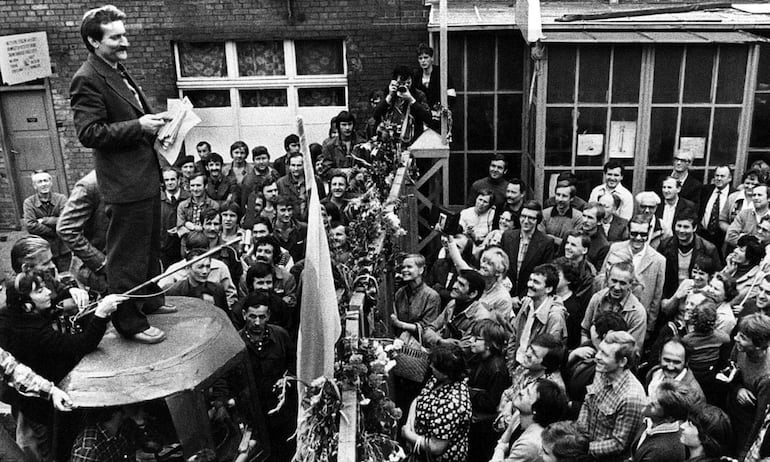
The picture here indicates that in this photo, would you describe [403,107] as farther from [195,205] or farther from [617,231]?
[617,231]

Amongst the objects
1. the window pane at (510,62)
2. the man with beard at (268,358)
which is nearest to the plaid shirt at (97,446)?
the man with beard at (268,358)

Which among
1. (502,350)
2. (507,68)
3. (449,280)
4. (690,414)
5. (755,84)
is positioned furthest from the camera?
(507,68)

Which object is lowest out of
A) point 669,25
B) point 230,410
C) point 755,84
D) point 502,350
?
point 230,410

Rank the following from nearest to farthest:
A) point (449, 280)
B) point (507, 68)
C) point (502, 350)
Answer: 1. point (502, 350)
2. point (449, 280)
3. point (507, 68)

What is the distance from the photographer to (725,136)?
9.07 metres

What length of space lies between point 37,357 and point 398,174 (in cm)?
370

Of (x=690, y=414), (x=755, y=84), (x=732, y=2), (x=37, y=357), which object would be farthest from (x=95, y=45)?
(x=732, y=2)

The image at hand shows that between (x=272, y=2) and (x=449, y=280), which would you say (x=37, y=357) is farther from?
(x=272, y=2)

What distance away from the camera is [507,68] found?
33.1 feet

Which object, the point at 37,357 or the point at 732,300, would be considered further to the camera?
the point at 732,300

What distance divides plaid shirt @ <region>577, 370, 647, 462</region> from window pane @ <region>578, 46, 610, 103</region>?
526 centimetres

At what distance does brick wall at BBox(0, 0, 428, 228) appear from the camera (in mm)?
10664

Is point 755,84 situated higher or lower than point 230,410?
higher

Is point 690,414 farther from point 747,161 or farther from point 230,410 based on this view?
point 747,161
